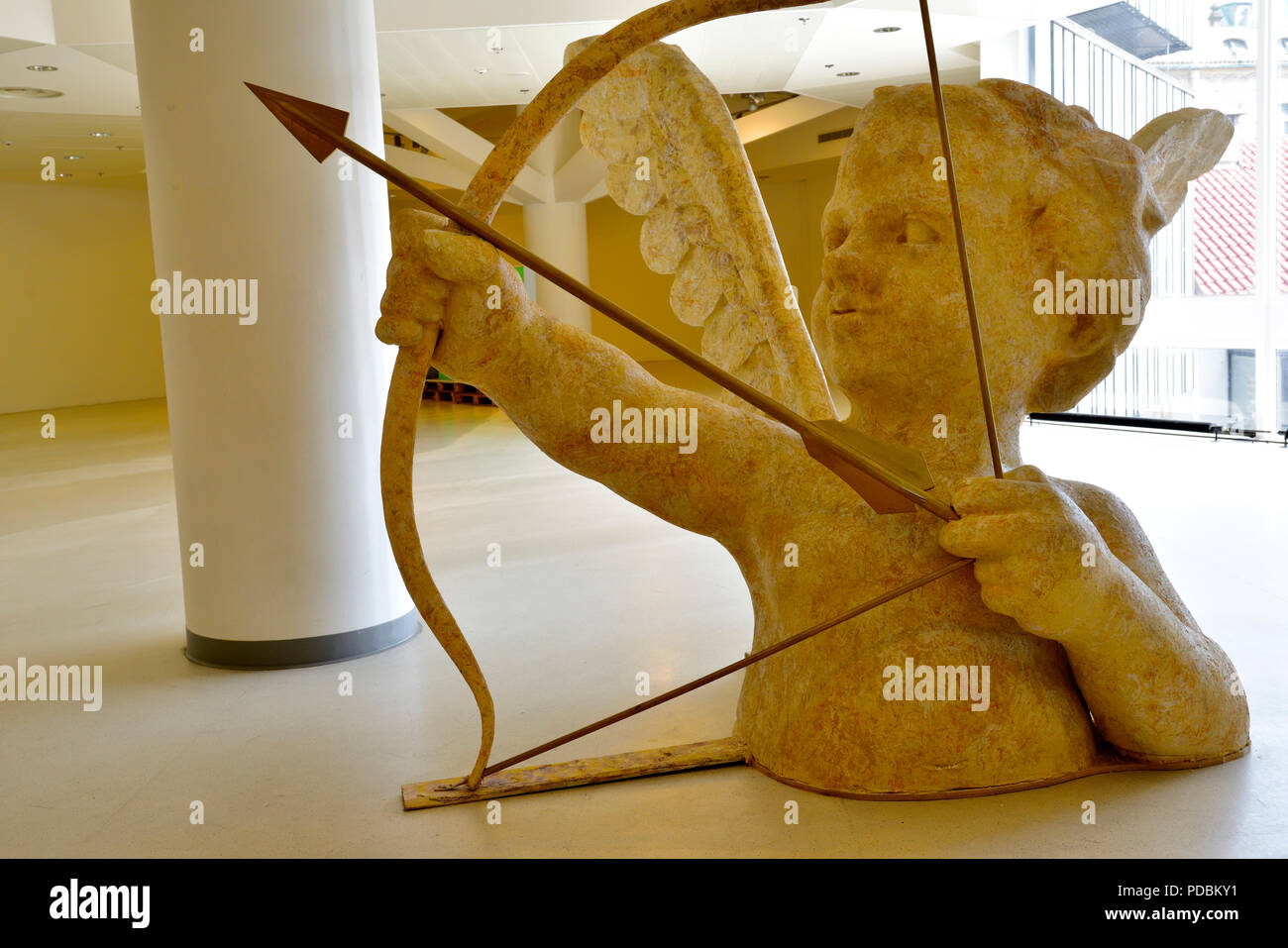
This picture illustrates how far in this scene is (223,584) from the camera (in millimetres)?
4172

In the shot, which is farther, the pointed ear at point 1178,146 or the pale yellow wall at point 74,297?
the pale yellow wall at point 74,297

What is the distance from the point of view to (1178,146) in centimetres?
290

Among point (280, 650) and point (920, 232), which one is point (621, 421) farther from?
point (280, 650)

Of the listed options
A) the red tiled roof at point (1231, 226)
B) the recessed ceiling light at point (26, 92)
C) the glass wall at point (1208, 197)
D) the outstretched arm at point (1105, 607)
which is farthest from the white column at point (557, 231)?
the outstretched arm at point (1105, 607)

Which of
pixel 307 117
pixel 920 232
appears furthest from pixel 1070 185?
pixel 307 117

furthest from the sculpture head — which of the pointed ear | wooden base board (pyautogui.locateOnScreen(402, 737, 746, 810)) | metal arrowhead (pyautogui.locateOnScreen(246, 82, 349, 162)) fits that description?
metal arrowhead (pyautogui.locateOnScreen(246, 82, 349, 162))

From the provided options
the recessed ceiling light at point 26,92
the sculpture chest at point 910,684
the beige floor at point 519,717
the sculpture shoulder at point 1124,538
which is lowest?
the beige floor at point 519,717

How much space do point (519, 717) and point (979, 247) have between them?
187 cm

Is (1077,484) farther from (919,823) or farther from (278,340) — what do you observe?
(278,340)

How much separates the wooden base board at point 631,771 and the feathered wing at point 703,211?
912 millimetres

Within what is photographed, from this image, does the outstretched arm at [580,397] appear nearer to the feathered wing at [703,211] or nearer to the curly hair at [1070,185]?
the feathered wing at [703,211]

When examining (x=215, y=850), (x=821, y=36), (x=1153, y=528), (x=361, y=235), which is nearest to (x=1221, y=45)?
(x=821, y=36)

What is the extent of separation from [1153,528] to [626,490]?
13.3 ft

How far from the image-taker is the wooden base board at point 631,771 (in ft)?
8.97
